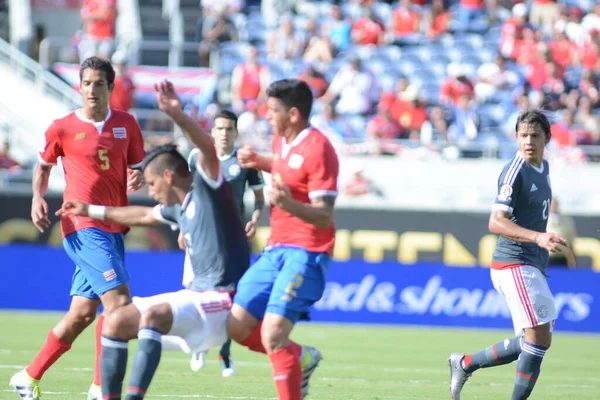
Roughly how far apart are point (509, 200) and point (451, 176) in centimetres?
1181

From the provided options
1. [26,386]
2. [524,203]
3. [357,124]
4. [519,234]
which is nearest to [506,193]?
[524,203]

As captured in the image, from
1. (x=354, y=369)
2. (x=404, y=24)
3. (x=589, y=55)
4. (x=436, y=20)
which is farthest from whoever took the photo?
(x=436, y=20)

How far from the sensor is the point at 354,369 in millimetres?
11547

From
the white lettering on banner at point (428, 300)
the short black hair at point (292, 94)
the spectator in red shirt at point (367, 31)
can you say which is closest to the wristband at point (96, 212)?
the short black hair at point (292, 94)

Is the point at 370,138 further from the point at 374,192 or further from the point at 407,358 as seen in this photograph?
the point at 407,358

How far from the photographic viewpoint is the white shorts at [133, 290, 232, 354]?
6656 mm

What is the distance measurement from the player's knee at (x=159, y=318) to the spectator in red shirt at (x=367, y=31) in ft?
60.0

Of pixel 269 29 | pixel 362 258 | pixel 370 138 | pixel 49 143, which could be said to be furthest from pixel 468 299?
pixel 49 143

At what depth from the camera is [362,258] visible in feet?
63.2

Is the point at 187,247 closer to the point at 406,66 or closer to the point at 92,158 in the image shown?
the point at 92,158

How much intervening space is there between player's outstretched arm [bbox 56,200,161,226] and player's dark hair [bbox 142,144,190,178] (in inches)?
11.4

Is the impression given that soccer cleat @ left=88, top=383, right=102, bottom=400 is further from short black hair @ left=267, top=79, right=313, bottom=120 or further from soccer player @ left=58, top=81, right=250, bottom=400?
short black hair @ left=267, top=79, right=313, bottom=120

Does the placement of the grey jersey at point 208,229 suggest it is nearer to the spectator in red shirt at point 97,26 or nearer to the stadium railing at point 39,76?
the stadium railing at point 39,76

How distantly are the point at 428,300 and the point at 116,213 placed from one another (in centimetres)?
1206
